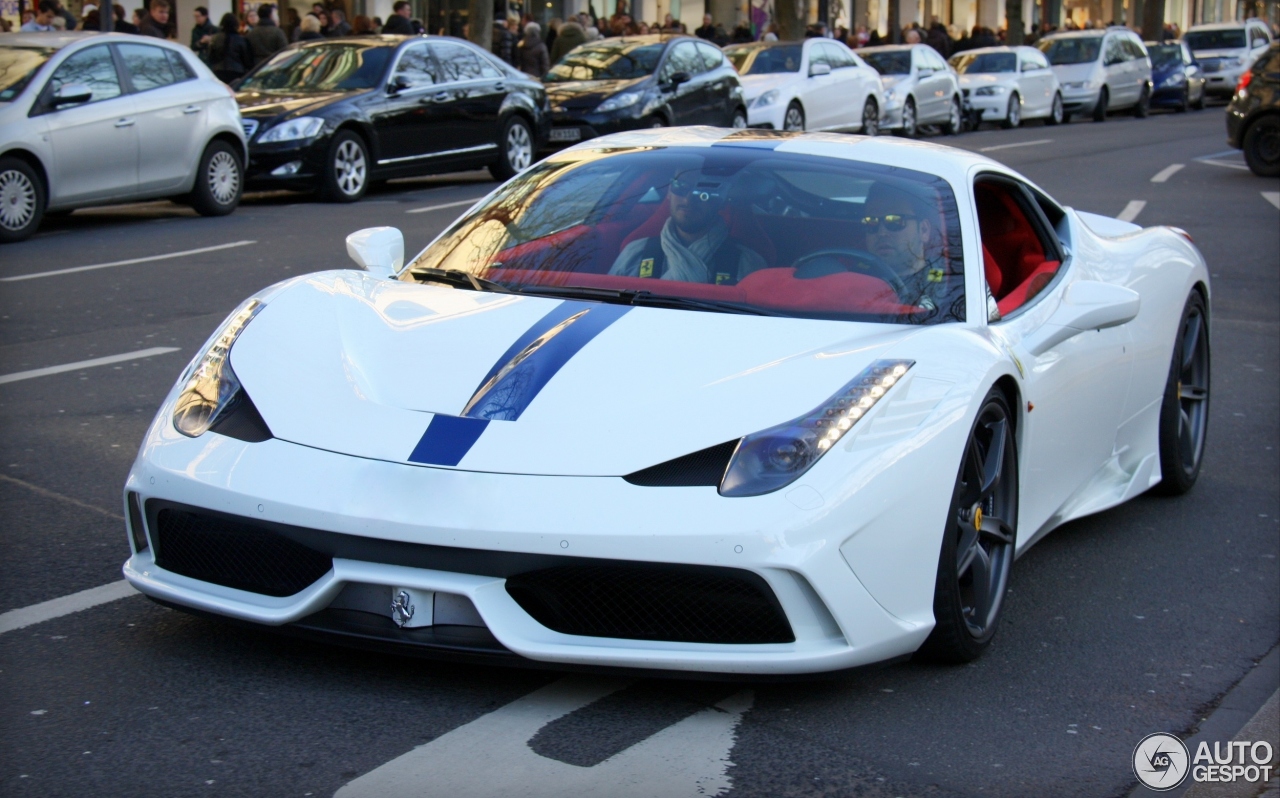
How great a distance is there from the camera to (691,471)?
3.54 m

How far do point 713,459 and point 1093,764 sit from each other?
41.5 inches

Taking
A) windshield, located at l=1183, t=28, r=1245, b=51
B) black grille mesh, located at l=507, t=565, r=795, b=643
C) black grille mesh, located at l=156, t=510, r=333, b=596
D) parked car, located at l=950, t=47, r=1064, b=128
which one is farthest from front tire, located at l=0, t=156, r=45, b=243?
windshield, located at l=1183, t=28, r=1245, b=51

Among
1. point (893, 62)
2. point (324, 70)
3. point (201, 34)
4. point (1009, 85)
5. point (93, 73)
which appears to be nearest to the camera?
point (93, 73)

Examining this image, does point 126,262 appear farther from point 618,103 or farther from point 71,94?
point 618,103

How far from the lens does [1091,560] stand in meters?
5.21

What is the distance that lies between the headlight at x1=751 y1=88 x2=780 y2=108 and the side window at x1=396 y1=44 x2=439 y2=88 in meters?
6.38

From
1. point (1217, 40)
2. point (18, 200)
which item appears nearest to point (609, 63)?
point (18, 200)

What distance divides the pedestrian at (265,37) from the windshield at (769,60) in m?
6.48

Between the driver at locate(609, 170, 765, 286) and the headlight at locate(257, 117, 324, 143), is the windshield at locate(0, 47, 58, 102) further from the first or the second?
the driver at locate(609, 170, 765, 286)

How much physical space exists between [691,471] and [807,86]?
66.5 ft

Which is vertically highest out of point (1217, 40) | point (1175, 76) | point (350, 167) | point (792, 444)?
point (792, 444)

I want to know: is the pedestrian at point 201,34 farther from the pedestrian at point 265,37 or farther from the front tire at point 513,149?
the front tire at point 513,149

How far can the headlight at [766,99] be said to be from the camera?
72.9ft

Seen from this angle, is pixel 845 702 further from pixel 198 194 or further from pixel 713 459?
pixel 198 194
